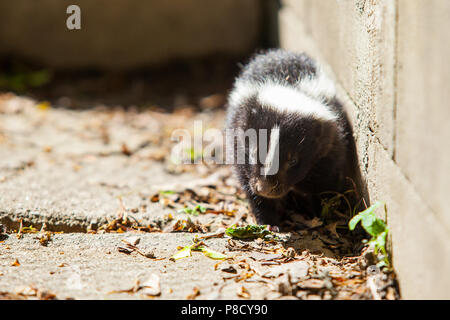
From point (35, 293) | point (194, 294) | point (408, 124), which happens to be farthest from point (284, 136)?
point (35, 293)

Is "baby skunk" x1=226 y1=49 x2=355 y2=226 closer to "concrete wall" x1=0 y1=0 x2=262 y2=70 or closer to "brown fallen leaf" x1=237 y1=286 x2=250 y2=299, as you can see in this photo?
"brown fallen leaf" x1=237 y1=286 x2=250 y2=299

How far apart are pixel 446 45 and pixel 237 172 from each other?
2.31 metres

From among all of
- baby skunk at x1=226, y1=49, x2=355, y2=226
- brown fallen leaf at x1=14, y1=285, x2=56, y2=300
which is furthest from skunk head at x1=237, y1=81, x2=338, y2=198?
brown fallen leaf at x1=14, y1=285, x2=56, y2=300

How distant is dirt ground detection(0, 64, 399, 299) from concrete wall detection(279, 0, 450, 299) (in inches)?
16.6

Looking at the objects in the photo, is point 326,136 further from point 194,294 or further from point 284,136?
point 194,294

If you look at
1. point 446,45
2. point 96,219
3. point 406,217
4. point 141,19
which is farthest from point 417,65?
point 141,19

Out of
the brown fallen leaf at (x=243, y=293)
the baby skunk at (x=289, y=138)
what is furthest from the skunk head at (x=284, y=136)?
the brown fallen leaf at (x=243, y=293)

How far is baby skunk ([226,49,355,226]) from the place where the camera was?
366cm

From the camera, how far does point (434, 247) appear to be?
2.22 metres

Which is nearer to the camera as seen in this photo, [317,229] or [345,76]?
[317,229]

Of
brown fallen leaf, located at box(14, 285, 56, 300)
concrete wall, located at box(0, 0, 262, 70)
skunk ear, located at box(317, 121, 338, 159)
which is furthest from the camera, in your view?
concrete wall, located at box(0, 0, 262, 70)

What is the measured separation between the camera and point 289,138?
3.71 m

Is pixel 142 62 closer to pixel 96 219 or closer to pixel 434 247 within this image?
pixel 96 219

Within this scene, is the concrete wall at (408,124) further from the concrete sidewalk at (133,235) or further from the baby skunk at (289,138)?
the concrete sidewalk at (133,235)
